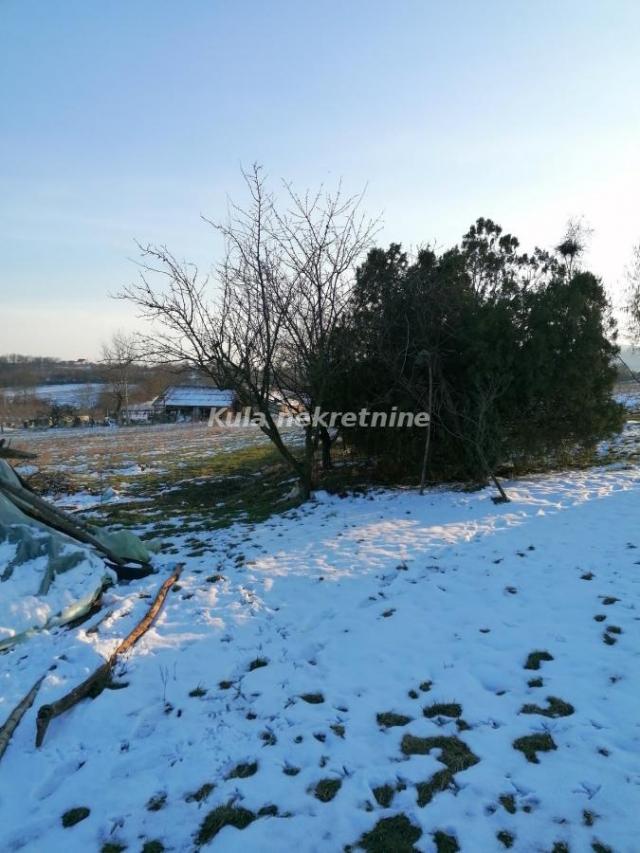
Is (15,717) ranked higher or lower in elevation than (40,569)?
lower

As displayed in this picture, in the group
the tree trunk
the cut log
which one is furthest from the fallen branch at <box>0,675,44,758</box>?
the tree trunk

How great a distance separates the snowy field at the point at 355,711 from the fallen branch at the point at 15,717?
0.07m

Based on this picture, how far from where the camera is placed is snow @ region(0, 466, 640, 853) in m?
2.67

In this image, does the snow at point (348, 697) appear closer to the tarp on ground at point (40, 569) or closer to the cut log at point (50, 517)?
the tarp on ground at point (40, 569)

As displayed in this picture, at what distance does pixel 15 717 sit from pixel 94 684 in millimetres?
549

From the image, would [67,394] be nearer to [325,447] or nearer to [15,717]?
[325,447]

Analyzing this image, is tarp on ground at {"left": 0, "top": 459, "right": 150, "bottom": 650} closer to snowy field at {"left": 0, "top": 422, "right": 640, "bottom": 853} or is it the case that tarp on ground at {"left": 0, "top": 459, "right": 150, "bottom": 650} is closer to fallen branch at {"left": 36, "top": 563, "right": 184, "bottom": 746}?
snowy field at {"left": 0, "top": 422, "right": 640, "bottom": 853}

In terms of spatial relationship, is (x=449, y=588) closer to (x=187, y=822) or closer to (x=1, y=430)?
(x=187, y=822)

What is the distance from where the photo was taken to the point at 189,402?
55.9 metres

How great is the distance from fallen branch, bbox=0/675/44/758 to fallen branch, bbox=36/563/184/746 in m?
0.14

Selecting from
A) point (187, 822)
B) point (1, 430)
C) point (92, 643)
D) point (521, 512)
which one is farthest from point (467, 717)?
point (1, 430)

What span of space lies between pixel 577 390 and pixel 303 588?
7005 millimetres

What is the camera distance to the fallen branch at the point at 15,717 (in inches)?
132

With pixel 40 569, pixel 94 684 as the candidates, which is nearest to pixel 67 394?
pixel 40 569
